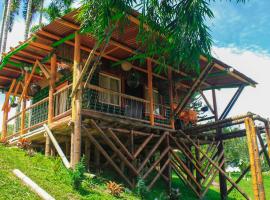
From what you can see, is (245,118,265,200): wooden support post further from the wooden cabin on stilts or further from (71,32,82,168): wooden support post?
(71,32,82,168): wooden support post

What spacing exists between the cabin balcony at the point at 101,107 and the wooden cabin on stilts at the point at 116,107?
38mm

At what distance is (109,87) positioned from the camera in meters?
14.1

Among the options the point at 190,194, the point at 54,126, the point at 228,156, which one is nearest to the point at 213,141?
the point at 190,194

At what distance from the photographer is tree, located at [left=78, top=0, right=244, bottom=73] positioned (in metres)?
7.58

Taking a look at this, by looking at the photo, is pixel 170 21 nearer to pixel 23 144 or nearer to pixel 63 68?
pixel 63 68

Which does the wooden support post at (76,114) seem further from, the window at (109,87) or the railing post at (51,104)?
the window at (109,87)

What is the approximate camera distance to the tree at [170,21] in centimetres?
758

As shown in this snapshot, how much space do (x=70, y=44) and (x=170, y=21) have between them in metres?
4.69

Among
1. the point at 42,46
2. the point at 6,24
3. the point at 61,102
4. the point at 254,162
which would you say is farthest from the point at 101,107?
the point at 6,24

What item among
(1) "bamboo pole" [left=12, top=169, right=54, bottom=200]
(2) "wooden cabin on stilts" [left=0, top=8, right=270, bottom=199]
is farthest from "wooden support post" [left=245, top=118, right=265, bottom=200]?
(1) "bamboo pole" [left=12, top=169, right=54, bottom=200]

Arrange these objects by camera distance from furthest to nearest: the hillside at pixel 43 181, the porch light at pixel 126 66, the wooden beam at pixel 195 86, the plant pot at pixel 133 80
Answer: the plant pot at pixel 133 80 → the porch light at pixel 126 66 → the wooden beam at pixel 195 86 → the hillside at pixel 43 181

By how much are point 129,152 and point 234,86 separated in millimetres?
6256

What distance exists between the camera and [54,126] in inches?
456

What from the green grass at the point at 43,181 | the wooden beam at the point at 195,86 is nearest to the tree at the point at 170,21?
the green grass at the point at 43,181
